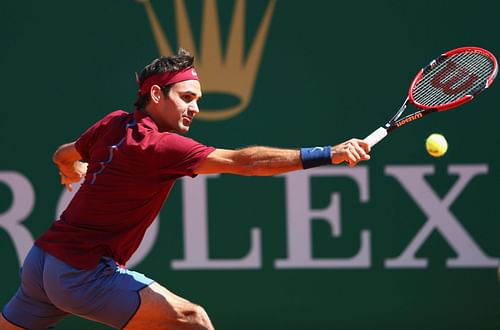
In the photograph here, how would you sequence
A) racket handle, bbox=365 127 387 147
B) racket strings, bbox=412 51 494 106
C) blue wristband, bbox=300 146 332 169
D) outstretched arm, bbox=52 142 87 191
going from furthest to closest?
racket strings, bbox=412 51 494 106 < outstretched arm, bbox=52 142 87 191 < racket handle, bbox=365 127 387 147 < blue wristband, bbox=300 146 332 169

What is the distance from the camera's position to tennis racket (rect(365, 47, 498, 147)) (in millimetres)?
4891

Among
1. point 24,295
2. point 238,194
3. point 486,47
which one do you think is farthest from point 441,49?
point 24,295

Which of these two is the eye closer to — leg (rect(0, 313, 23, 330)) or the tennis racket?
the tennis racket

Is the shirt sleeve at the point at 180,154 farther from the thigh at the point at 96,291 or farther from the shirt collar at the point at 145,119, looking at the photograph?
the thigh at the point at 96,291

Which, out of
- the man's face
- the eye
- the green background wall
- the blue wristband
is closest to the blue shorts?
the man's face

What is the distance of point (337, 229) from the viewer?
20.0 feet

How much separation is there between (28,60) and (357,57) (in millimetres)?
1962

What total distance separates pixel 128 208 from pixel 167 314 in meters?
0.46

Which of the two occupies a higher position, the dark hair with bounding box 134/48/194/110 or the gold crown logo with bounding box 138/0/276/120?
the gold crown logo with bounding box 138/0/276/120

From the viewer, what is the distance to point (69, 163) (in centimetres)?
487

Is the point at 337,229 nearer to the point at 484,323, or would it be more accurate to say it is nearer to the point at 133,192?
the point at 484,323

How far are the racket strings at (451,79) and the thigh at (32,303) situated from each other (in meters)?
1.90

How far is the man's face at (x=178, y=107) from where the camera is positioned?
4.42 metres

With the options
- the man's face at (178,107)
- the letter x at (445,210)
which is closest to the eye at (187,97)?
the man's face at (178,107)
